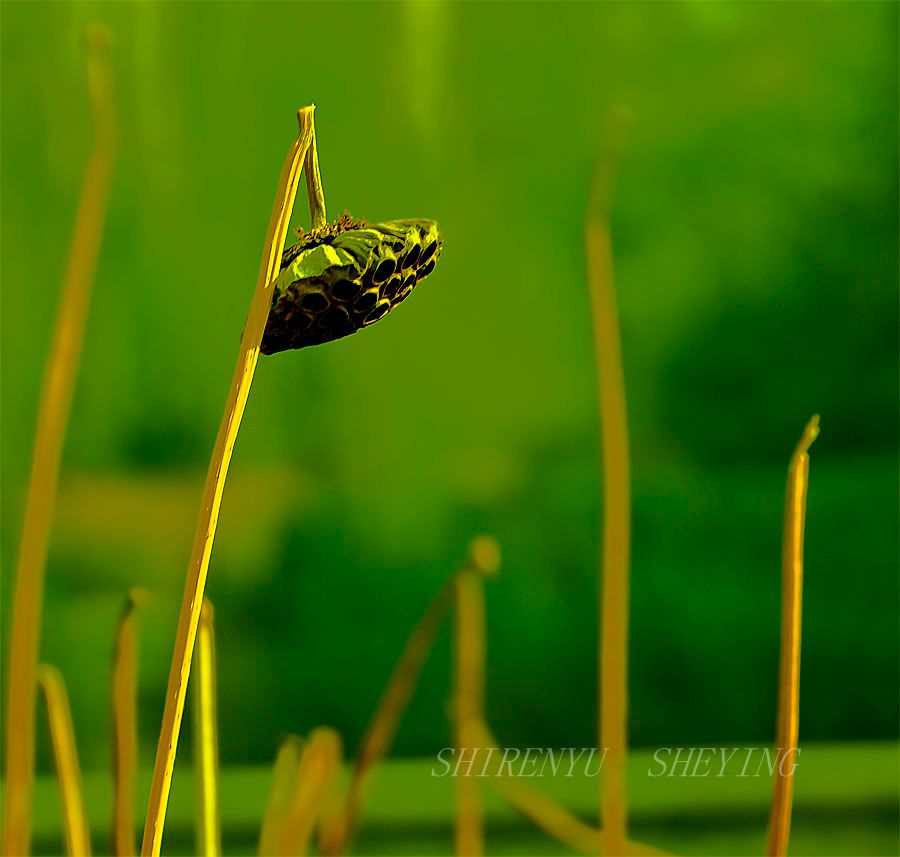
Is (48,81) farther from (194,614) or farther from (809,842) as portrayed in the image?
(809,842)

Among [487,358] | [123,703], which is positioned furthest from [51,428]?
[487,358]

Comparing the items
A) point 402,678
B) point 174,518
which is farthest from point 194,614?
point 174,518

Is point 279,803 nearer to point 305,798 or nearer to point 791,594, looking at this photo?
point 305,798

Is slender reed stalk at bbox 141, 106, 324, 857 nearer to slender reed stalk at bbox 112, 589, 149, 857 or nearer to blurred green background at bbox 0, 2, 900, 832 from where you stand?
slender reed stalk at bbox 112, 589, 149, 857

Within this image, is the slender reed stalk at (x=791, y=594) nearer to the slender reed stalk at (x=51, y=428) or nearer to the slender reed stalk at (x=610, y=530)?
the slender reed stalk at (x=610, y=530)

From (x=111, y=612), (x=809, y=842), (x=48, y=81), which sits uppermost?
(x=48, y=81)

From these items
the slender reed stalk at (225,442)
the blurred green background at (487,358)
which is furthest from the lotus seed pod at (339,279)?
the blurred green background at (487,358)
